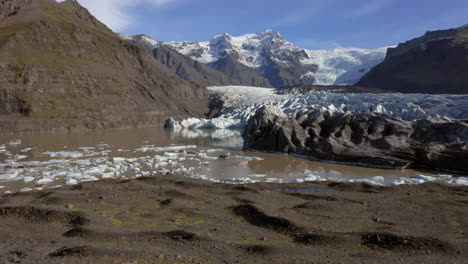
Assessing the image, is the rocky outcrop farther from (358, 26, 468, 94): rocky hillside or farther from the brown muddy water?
(358, 26, 468, 94): rocky hillside

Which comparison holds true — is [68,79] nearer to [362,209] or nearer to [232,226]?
[232,226]

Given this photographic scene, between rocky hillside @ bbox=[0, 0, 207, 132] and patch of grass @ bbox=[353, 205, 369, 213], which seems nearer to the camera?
patch of grass @ bbox=[353, 205, 369, 213]

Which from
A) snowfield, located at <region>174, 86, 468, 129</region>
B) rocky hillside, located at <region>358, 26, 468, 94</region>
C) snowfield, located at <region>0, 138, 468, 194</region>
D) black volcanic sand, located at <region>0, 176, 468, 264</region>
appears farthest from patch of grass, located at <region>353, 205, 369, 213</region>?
rocky hillside, located at <region>358, 26, 468, 94</region>

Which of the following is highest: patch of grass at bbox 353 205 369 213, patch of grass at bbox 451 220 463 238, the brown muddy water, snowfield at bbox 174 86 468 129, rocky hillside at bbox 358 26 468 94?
rocky hillside at bbox 358 26 468 94

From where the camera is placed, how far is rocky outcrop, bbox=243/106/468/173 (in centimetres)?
1739

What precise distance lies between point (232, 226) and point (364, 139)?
624 inches

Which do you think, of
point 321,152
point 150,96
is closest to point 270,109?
point 321,152

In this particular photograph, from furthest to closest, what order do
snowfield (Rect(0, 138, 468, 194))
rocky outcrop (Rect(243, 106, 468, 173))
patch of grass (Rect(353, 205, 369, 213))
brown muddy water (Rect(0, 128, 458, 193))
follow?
rocky outcrop (Rect(243, 106, 468, 173))
brown muddy water (Rect(0, 128, 458, 193))
snowfield (Rect(0, 138, 468, 194))
patch of grass (Rect(353, 205, 369, 213))

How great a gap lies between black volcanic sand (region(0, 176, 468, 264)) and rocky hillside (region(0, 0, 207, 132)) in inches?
1455

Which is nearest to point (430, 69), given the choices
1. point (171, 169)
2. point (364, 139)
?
point (364, 139)

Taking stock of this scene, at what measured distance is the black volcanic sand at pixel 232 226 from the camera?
538 cm

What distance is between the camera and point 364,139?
20.6 metres

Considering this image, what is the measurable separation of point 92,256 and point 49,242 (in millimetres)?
1366

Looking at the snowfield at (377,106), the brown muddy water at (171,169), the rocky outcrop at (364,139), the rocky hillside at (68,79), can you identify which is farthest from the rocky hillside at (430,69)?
the brown muddy water at (171,169)
